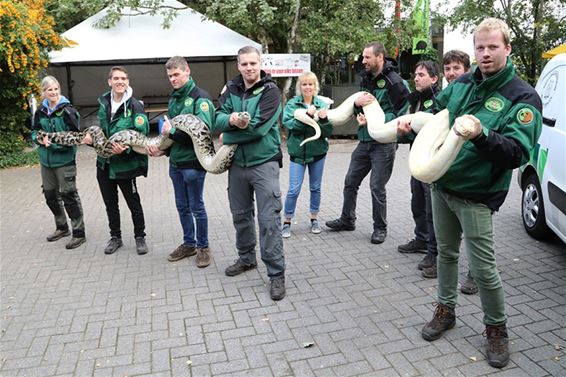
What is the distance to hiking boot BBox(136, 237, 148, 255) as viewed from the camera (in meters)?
5.81

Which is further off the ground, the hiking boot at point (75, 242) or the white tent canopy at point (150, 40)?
the white tent canopy at point (150, 40)

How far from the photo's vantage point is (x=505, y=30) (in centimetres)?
313

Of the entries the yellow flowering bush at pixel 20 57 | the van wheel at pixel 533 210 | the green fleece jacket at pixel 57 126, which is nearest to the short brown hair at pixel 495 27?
the van wheel at pixel 533 210

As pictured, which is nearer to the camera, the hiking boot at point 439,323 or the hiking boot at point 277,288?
the hiking boot at point 439,323

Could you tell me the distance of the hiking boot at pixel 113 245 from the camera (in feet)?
19.2

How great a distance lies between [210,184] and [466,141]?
7.05 meters

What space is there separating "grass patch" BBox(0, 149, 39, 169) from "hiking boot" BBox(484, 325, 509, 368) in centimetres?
1177

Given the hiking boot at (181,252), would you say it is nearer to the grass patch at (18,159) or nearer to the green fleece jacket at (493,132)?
the green fleece jacket at (493,132)

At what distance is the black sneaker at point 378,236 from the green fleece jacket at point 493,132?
2.48 metres

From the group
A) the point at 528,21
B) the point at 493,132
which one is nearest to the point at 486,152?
the point at 493,132

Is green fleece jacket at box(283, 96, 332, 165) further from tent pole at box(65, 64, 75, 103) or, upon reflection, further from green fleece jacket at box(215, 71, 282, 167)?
tent pole at box(65, 64, 75, 103)

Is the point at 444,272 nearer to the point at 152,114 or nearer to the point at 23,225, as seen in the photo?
the point at 23,225

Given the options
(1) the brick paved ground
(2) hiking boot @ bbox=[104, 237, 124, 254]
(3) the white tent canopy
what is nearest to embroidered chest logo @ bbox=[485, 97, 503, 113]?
(1) the brick paved ground

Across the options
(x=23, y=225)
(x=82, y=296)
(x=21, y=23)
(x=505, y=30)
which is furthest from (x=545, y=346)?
(x=21, y=23)
